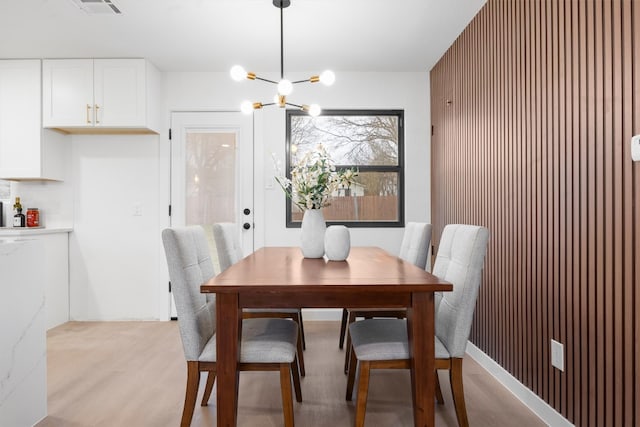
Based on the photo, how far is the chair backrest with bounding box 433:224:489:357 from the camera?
1.66m

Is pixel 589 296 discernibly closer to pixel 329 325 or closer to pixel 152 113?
pixel 329 325

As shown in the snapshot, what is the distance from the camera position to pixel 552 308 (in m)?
1.99

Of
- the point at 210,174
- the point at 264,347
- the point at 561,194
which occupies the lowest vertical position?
the point at 264,347

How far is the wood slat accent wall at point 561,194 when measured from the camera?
153cm

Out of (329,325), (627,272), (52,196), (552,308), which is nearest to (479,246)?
(627,272)

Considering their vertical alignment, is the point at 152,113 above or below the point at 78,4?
below

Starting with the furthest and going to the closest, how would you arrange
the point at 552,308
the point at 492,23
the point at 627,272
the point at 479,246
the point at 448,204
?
the point at 448,204 → the point at 492,23 → the point at 552,308 → the point at 479,246 → the point at 627,272

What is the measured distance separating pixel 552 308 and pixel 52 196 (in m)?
4.26

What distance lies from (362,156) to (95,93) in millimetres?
2504

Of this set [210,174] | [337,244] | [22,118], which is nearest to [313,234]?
[337,244]

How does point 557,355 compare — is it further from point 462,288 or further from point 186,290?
point 186,290

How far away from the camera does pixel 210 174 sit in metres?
4.09

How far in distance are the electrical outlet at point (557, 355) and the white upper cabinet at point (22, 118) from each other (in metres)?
4.11

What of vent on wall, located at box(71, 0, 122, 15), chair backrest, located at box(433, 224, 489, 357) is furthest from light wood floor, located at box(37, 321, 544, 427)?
vent on wall, located at box(71, 0, 122, 15)
